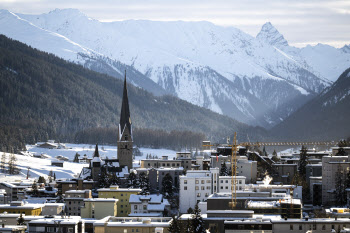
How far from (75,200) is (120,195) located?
764 centimetres

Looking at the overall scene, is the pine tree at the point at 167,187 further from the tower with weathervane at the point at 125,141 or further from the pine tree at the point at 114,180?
the tower with weathervane at the point at 125,141

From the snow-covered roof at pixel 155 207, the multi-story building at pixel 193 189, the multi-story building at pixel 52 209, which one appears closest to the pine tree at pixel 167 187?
the multi-story building at pixel 193 189

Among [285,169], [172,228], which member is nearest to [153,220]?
[172,228]

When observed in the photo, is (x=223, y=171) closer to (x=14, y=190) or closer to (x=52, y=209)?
(x=14, y=190)

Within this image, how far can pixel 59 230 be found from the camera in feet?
327

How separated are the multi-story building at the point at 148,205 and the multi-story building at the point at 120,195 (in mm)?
2013

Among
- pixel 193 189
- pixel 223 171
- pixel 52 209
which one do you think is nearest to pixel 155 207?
pixel 193 189

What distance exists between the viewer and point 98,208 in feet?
430

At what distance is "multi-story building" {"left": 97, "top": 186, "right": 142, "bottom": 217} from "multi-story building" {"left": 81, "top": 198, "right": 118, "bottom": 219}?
235 inches

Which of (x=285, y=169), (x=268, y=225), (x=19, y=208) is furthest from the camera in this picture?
(x=285, y=169)

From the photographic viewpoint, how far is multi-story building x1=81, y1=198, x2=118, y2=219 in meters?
130

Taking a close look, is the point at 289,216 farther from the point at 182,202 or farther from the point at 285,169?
the point at 285,169

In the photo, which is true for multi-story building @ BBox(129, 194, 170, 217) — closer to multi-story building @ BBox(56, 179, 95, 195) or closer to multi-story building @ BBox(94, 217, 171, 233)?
multi-story building @ BBox(56, 179, 95, 195)

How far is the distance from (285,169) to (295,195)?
26.2 m
